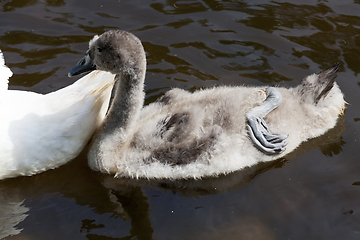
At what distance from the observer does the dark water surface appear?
405 centimetres

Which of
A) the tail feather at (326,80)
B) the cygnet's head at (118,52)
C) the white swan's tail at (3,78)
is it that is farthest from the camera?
the tail feather at (326,80)

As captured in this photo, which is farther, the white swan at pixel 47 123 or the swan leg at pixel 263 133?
the swan leg at pixel 263 133

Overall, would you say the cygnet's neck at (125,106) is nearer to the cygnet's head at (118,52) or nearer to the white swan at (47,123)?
the cygnet's head at (118,52)

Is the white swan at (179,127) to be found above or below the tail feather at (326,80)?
below

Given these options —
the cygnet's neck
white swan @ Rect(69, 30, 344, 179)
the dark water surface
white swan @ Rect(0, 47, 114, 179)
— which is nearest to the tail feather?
white swan @ Rect(69, 30, 344, 179)

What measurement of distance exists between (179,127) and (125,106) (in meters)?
0.59

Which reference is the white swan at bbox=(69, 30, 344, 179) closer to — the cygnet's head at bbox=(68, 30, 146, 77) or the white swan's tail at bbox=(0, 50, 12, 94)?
the cygnet's head at bbox=(68, 30, 146, 77)

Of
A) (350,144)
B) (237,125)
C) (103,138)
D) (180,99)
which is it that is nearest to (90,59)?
(103,138)

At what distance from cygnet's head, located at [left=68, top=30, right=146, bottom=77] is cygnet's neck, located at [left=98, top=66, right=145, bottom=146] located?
65 mm

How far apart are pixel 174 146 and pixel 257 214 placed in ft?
3.44

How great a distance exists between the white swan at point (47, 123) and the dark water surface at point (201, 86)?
1.06ft

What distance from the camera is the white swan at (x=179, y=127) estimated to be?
4.13 meters

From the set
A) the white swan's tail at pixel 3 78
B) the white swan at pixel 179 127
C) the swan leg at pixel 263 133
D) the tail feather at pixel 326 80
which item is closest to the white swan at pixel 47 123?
the white swan's tail at pixel 3 78

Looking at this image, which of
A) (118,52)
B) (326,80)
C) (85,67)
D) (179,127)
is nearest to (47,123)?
(85,67)
